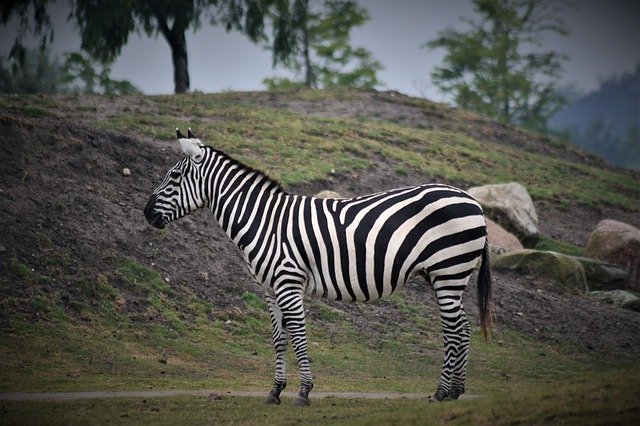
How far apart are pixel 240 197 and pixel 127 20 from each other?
2531 centimetres

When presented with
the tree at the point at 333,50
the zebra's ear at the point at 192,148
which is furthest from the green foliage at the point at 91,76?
the zebra's ear at the point at 192,148

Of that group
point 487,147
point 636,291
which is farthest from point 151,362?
point 487,147

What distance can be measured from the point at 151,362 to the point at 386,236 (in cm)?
539

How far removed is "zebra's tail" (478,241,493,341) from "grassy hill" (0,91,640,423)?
978mm

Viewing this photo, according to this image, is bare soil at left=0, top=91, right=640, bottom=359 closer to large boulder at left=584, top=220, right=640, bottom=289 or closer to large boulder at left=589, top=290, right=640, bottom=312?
large boulder at left=589, top=290, right=640, bottom=312

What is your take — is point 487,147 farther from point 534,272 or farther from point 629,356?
point 629,356

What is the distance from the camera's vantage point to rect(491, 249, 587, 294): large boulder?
23.6 metres

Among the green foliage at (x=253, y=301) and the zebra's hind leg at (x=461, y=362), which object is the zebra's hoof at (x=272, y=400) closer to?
the zebra's hind leg at (x=461, y=362)

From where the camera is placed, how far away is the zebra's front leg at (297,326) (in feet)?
41.1

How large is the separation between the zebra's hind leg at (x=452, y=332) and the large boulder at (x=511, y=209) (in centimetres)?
1390

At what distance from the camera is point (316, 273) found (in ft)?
42.3

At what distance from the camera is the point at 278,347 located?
512 inches

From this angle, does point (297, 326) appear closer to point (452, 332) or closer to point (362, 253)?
point (362, 253)

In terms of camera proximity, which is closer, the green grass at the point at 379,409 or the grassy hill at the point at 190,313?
the green grass at the point at 379,409
